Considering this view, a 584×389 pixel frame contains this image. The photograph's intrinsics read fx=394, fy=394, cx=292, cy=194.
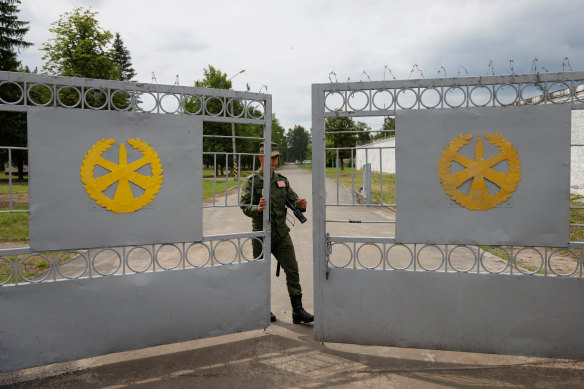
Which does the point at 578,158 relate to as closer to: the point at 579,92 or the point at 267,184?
the point at 579,92

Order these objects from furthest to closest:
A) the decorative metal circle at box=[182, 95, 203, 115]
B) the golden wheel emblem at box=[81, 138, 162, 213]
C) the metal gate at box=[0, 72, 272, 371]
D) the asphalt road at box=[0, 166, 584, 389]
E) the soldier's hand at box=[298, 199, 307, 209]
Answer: the soldier's hand at box=[298, 199, 307, 209]
the decorative metal circle at box=[182, 95, 203, 115]
the golden wheel emblem at box=[81, 138, 162, 213]
the metal gate at box=[0, 72, 272, 371]
the asphalt road at box=[0, 166, 584, 389]

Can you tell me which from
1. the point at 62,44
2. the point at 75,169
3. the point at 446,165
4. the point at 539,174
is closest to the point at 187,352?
the point at 75,169

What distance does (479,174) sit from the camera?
3592 mm

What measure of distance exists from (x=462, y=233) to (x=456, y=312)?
0.75 m

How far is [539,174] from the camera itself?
3533 mm

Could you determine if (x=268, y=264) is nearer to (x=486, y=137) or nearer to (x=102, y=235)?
(x=102, y=235)

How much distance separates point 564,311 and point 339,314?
79.7 inches

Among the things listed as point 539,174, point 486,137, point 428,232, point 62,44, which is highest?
point 62,44

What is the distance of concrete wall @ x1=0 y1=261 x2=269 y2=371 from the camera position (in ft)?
11.2

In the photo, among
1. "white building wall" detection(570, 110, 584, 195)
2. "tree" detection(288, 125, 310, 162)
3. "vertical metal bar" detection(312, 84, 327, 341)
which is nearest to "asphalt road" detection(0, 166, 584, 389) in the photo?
"vertical metal bar" detection(312, 84, 327, 341)

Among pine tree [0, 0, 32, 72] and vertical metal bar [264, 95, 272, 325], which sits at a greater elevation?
pine tree [0, 0, 32, 72]

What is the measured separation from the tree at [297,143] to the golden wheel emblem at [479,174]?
137770 mm

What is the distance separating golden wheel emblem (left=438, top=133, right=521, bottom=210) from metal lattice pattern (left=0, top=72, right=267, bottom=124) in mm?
1913

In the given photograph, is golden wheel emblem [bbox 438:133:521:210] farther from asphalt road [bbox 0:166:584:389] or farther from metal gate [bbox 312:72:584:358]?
asphalt road [bbox 0:166:584:389]
